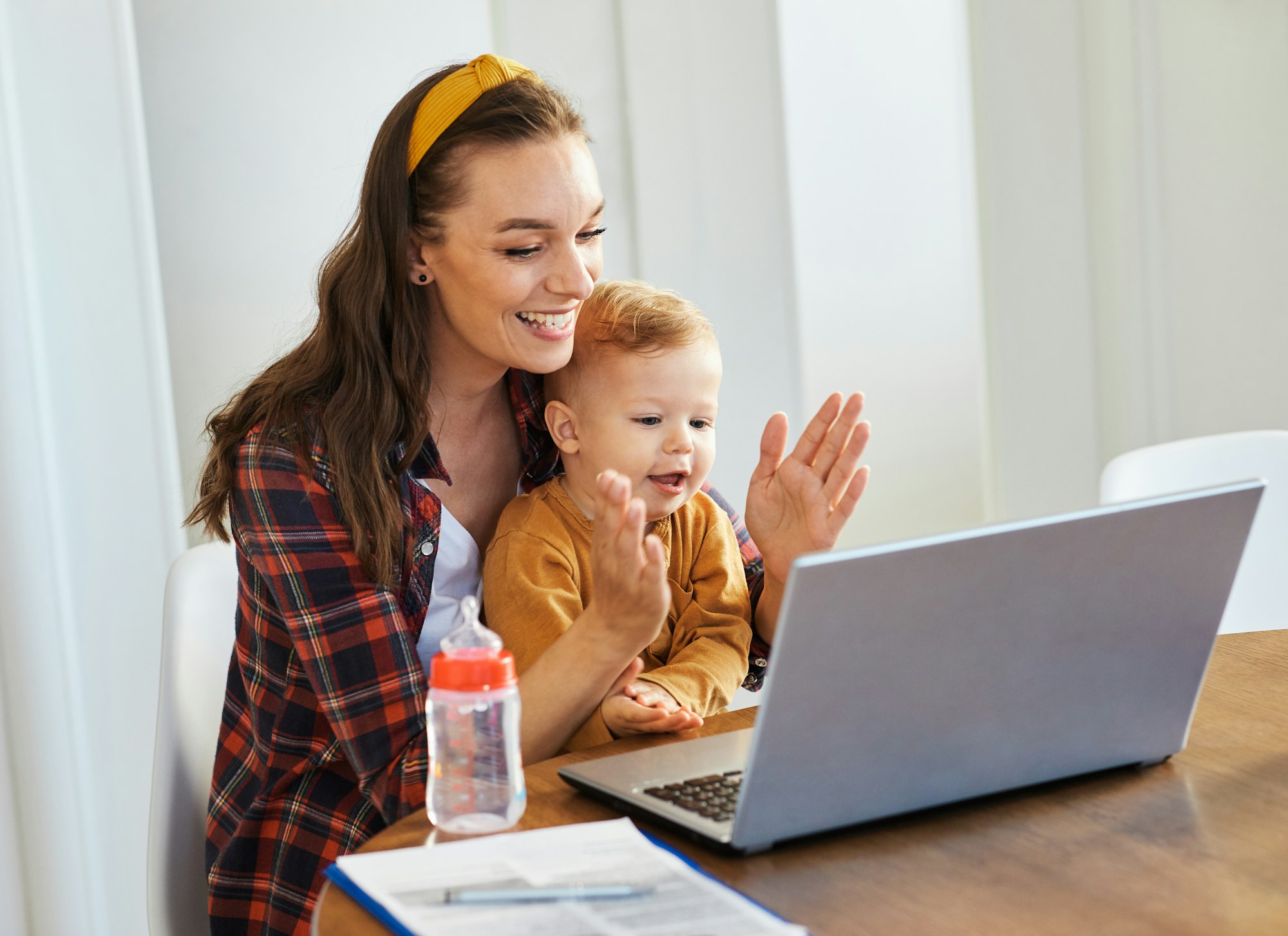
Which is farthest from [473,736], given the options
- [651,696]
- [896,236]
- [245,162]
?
[896,236]

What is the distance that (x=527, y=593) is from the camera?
140 cm

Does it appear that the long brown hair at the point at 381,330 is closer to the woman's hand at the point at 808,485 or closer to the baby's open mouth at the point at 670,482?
the baby's open mouth at the point at 670,482

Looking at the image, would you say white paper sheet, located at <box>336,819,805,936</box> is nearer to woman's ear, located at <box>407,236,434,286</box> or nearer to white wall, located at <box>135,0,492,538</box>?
woman's ear, located at <box>407,236,434,286</box>

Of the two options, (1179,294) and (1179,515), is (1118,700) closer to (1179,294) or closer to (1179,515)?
(1179,515)

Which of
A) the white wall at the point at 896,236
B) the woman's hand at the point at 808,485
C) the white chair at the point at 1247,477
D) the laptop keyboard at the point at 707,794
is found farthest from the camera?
the white wall at the point at 896,236

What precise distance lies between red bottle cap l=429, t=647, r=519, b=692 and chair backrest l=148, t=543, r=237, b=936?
2.07 ft

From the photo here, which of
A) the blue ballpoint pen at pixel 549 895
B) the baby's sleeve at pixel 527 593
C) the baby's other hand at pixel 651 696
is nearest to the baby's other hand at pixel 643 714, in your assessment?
the baby's other hand at pixel 651 696

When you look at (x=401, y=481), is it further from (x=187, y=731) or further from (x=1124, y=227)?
(x=1124, y=227)

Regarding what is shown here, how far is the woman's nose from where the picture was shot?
1.48 meters

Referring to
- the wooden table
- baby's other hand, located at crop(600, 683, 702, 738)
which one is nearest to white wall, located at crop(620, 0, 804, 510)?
baby's other hand, located at crop(600, 683, 702, 738)

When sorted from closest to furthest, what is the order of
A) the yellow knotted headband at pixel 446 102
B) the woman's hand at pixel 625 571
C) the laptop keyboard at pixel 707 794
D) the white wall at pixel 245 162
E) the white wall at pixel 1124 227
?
the laptop keyboard at pixel 707 794, the woman's hand at pixel 625 571, the yellow knotted headband at pixel 446 102, the white wall at pixel 245 162, the white wall at pixel 1124 227

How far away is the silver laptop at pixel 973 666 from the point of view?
0.79 m

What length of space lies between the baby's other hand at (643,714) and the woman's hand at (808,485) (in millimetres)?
236

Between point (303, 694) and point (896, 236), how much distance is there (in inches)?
81.9
